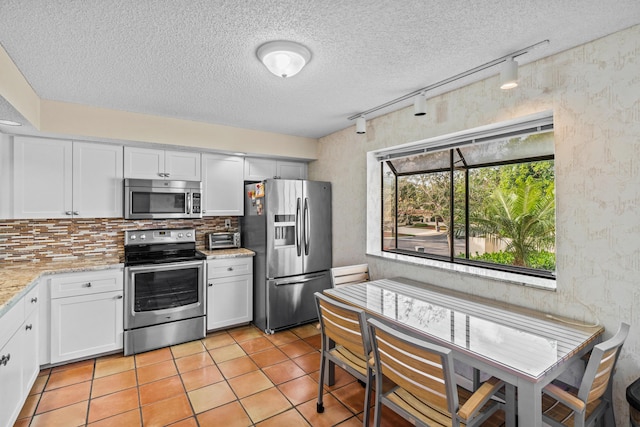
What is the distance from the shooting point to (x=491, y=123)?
2385 millimetres

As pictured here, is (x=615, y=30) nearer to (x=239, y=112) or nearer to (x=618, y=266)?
(x=618, y=266)

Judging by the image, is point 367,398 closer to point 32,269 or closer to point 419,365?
point 419,365

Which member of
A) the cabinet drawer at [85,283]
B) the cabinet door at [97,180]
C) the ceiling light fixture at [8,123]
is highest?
the ceiling light fixture at [8,123]

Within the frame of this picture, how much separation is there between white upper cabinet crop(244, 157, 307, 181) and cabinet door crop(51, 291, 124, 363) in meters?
2.02

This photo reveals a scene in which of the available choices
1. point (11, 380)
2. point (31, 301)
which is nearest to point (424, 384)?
point (11, 380)

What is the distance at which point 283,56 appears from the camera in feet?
6.41

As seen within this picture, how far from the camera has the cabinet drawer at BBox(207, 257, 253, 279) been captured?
3.68 meters

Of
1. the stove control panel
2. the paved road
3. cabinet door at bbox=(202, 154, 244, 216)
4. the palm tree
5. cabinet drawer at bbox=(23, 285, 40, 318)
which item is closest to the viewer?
cabinet drawer at bbox=(23, 285, 40, 318)

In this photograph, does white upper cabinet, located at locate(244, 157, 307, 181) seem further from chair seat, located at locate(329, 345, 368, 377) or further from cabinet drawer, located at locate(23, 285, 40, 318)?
chair seat, located at locate(329, 345, 368, 377)

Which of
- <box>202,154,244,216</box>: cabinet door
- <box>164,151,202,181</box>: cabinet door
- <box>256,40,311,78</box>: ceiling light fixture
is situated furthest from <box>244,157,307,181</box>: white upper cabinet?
<box>256,40,311,78</box>: ceiling light fixture

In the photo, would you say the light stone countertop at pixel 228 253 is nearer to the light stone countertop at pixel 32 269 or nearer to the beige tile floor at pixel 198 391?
the light stone countertop at pixel 32 269

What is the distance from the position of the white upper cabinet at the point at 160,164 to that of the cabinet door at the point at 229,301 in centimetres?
128

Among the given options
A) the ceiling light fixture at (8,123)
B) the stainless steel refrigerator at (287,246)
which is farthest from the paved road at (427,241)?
the ceiling light fixture at (8,123)

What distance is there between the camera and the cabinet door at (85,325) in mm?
2910
